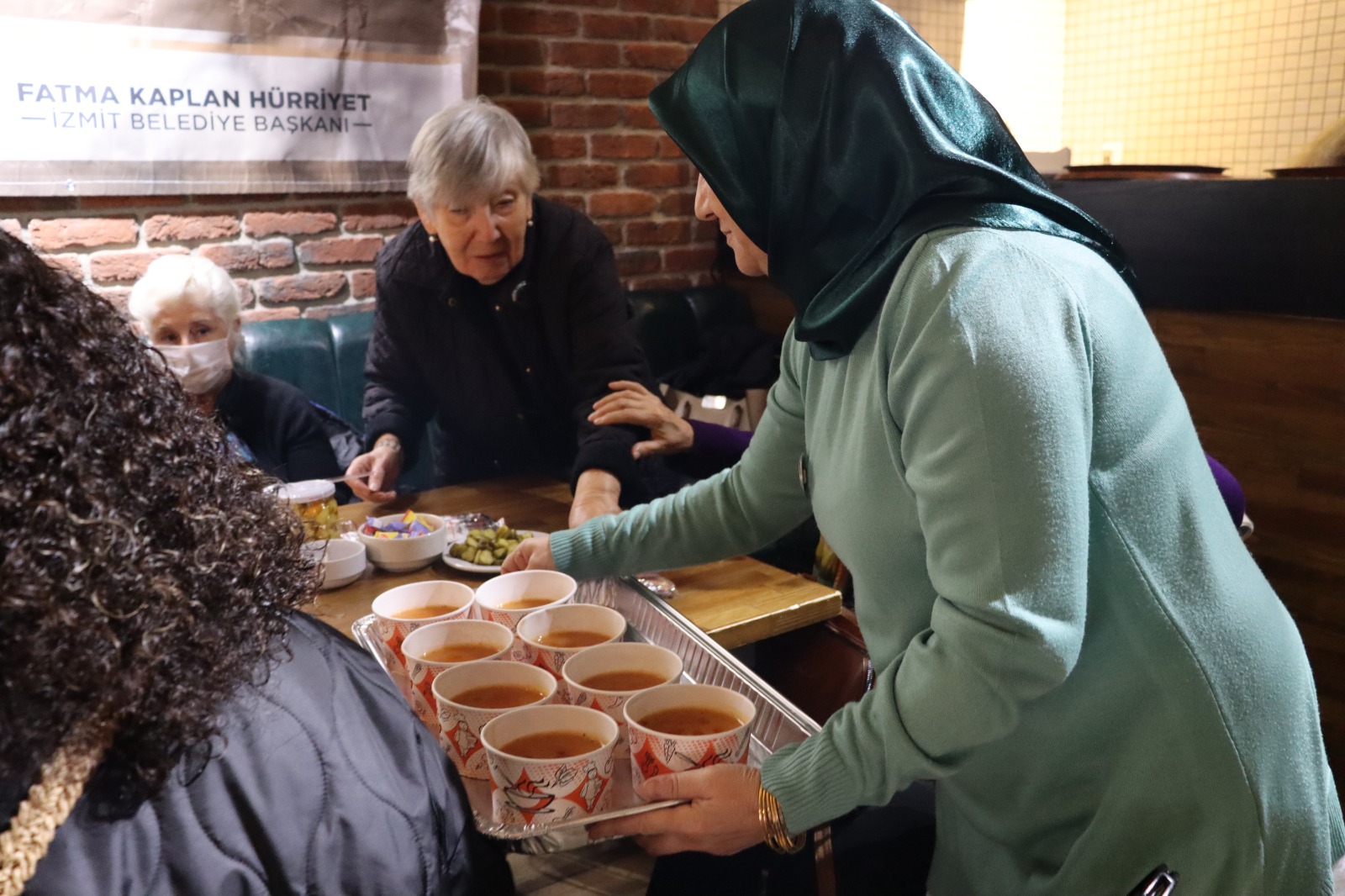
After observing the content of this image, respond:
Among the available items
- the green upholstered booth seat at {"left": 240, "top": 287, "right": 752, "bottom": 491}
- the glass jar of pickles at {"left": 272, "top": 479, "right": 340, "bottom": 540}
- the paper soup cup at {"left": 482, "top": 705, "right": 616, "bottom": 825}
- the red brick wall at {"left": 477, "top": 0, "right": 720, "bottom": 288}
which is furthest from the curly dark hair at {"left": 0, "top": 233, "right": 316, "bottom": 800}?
the red brick wall at {"left": 477, "top": 0, "right": 720, "bottom": 288}

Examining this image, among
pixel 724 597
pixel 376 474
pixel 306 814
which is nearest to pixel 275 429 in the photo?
pixel 376 474

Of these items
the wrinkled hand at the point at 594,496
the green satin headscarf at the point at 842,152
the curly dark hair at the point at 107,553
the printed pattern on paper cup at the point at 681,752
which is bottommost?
the wrinkled hand at the point at 594,496

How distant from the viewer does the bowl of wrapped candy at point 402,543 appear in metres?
1.59

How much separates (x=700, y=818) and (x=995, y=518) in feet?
1.22

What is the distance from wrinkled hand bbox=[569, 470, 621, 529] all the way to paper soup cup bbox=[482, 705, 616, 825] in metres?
0.77

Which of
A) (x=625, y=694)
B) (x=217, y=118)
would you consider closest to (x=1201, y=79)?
(x=217, y=118)

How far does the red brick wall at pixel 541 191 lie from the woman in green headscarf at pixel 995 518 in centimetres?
238

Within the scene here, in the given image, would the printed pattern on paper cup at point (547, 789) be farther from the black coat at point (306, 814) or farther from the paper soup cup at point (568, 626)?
the paper soup cup at point (568, 626)

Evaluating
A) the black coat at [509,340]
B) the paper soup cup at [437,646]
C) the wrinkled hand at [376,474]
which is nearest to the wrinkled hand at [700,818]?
the paper soup cup at [437,646]

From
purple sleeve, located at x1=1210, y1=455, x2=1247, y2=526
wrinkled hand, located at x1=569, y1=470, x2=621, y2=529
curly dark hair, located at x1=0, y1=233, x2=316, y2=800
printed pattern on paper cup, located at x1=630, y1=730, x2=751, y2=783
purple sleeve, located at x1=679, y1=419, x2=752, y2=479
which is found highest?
curly dark hair, located at x1=0, y1=233, x2=316, y2=800

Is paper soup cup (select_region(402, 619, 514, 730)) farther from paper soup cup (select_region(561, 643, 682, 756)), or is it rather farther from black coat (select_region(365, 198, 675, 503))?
black coat (select_region(365, 198, 675, 503))

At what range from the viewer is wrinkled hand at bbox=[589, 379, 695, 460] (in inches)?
A: 85.2

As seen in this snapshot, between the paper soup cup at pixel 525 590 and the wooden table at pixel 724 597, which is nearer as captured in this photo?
the paper soup cup at pixel 525 590

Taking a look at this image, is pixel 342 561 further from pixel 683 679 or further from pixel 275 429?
pixel 275 429
